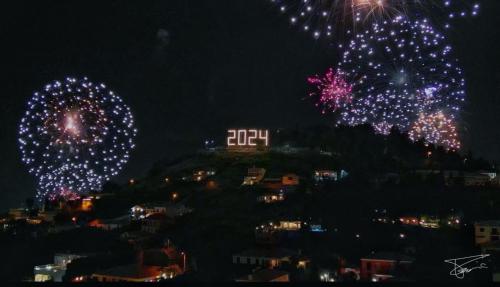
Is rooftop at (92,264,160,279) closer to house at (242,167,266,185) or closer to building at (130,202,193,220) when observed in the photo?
building at (130,202,193,220)

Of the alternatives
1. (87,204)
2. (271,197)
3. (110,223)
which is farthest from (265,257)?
(87,204)

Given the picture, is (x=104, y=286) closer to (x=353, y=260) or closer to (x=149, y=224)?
(x=353, y=260)

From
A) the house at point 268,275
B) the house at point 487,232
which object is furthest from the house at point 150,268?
the house at point 487,232

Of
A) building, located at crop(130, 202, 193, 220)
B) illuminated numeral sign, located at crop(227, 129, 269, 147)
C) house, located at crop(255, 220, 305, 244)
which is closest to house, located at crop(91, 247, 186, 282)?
house, located at crop(255, 220, 305, 244)

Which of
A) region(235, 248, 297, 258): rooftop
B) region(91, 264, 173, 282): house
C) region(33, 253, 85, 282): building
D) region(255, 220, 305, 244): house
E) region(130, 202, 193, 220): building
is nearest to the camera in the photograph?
region(91, 264, 173, 282): house

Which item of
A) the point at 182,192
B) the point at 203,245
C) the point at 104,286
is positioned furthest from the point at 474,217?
the point at 104,286

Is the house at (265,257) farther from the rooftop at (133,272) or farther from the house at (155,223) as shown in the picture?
the house at (155,223)
